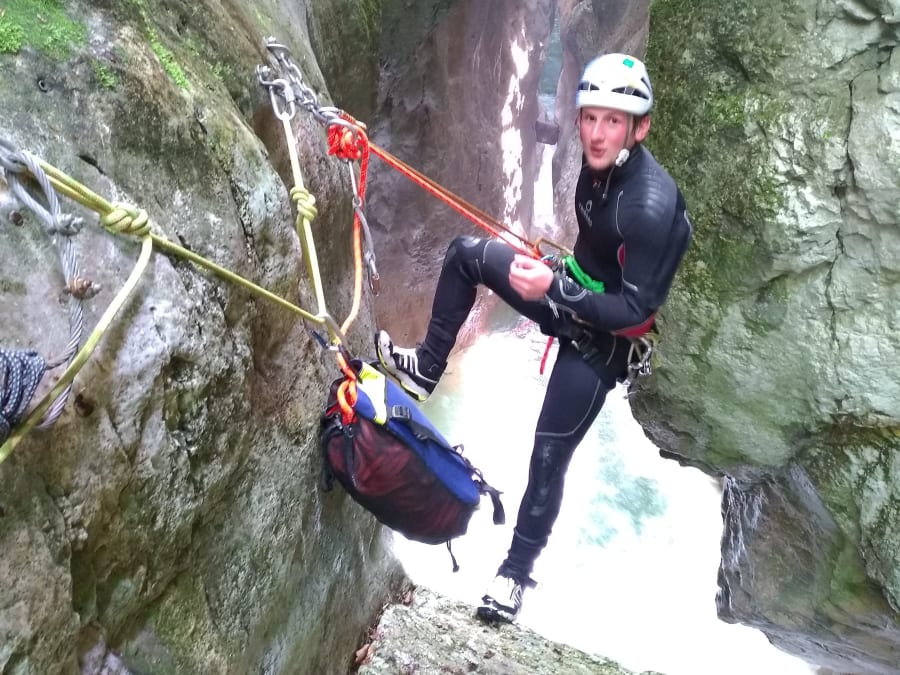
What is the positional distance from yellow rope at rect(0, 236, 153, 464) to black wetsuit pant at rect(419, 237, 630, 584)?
143 centimetres

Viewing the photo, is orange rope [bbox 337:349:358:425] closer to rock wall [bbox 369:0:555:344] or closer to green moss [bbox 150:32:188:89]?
green moss [bbox 150:32:188:89]

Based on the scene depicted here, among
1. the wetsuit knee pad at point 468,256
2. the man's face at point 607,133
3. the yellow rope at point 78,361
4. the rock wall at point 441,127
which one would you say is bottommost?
the yellow rope at point 78,361

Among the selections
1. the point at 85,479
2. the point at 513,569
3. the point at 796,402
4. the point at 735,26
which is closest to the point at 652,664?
the point at 796,402

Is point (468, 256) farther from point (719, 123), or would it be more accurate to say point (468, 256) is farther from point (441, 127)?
point (441, 127)

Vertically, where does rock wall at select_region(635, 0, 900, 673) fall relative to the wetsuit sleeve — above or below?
above

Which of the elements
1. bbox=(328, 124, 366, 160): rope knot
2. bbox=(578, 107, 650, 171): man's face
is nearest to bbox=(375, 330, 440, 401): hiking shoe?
bbox=(328, 124, 366, 160): rope knot

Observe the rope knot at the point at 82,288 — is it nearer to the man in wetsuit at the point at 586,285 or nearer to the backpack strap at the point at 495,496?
the man in wetsuit at the point at 586,285

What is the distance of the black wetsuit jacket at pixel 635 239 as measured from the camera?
2.13m

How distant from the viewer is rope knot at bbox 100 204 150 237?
1251mm

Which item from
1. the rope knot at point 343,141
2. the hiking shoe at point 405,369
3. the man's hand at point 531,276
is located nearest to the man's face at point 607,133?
the man's hand at point 531,276

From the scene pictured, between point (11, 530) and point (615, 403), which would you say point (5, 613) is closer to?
point (11, 530)

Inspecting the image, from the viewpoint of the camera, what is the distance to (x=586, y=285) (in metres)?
2.57

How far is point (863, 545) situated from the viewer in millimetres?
3193

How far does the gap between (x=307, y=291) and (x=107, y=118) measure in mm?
845
